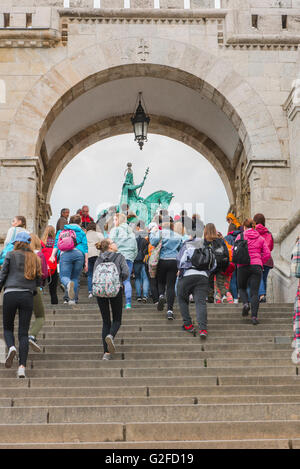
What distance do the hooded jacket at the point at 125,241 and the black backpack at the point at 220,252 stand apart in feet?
4.63

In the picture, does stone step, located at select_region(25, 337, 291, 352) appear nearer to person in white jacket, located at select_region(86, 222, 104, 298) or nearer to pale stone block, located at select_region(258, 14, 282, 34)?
person in white jacket, located at select_region(86, 222, 104, 298)

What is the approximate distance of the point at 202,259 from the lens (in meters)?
9.60

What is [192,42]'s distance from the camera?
15633 mm

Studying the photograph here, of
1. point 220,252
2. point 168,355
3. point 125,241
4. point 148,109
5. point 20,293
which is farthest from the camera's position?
point 148,109

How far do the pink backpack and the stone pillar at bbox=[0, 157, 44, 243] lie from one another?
3.38m

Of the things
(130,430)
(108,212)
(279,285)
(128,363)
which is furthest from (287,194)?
(130,430)

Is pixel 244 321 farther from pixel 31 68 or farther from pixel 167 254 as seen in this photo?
pixel 31 68

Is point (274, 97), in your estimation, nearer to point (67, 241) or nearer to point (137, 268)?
point (137, 268)

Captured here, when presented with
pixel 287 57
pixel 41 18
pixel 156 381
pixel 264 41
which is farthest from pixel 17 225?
pixel 287 57

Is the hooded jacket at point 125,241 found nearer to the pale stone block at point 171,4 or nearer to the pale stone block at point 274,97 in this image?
the pale stone block at point 274,97

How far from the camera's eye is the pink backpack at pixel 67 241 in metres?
11.2

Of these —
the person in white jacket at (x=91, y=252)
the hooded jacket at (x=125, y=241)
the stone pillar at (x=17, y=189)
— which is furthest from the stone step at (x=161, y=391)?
the stone pillar at (x=17, y=189)

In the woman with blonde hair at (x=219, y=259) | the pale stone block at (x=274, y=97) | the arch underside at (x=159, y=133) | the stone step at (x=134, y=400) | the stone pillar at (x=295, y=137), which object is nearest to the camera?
the stone step at (x=134, y=400)

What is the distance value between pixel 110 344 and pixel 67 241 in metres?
2.95
